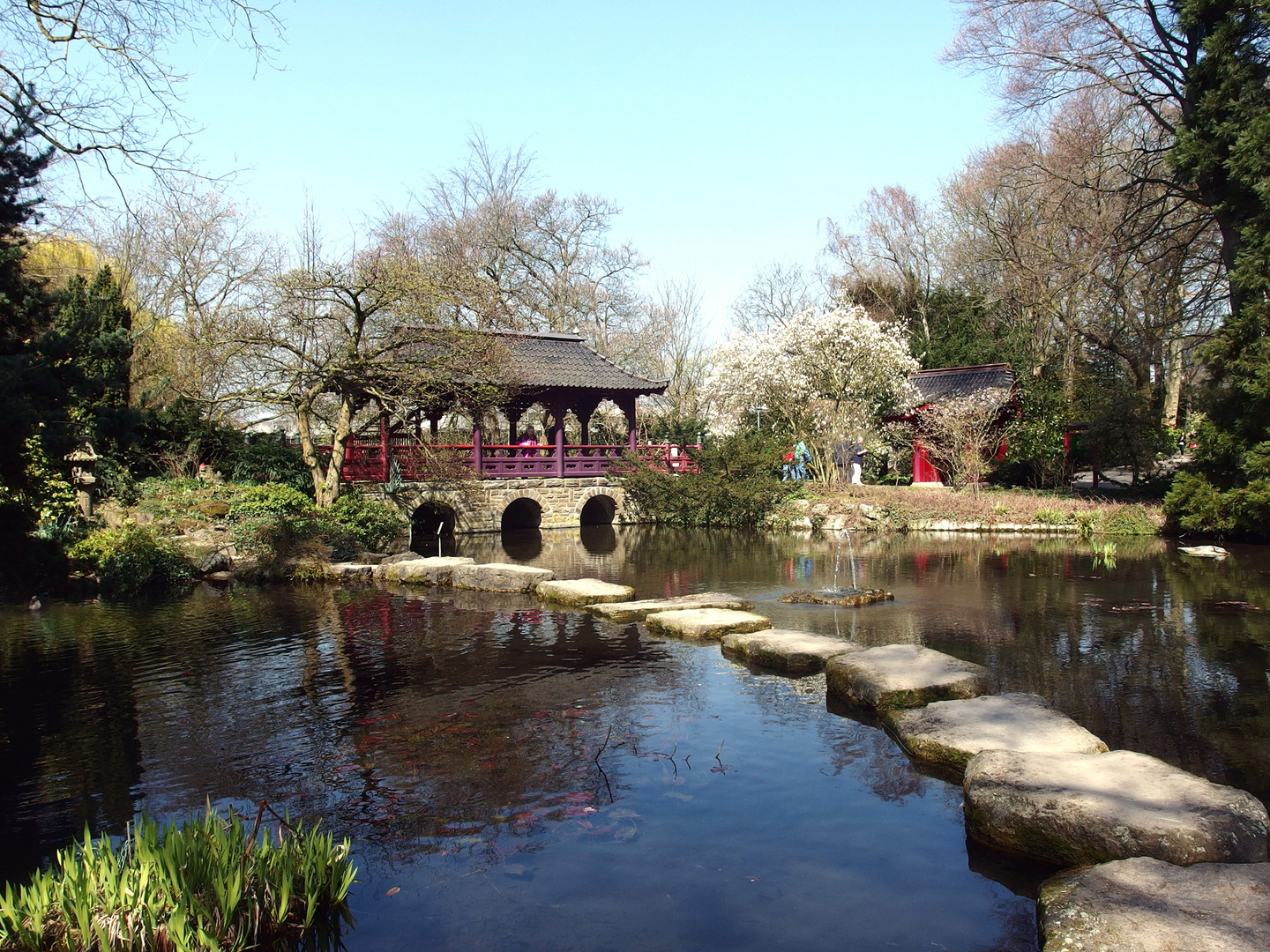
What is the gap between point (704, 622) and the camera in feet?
30.6

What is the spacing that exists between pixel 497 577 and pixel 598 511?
1407 centimetres

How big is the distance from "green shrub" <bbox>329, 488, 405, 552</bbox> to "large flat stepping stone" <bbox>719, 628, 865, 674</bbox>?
390 inches

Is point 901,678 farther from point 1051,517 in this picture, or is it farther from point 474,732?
point 1051,517

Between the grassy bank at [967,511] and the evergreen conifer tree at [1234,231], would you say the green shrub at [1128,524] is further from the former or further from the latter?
the evergreen conifer tree at [1234,231]

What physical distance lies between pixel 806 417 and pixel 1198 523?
10878mm

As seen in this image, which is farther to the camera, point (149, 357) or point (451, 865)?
point (149, 357)

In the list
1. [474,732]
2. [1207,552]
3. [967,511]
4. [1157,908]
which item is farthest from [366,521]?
[1157,908]

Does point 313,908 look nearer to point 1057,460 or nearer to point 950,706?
point 950,706

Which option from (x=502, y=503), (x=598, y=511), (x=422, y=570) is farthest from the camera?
(x=598, y=511)

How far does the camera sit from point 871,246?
38062 millimetres

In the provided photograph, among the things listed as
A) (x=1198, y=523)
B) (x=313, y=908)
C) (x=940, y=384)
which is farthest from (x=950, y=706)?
(x=940, y=384)

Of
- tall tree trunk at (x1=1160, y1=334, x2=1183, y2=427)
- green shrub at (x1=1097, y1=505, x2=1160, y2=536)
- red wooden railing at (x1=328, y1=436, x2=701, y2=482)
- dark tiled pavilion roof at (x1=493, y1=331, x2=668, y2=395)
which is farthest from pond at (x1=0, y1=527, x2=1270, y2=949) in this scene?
tall tree trunk at (x1=1160, y1=334, x2=1183, y2=427)

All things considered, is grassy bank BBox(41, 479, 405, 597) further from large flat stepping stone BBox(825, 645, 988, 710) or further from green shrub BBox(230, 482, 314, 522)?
large flat stepping stone BBox(825, 645, 988, 710)

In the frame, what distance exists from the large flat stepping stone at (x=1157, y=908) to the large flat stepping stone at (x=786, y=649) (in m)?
4.04
